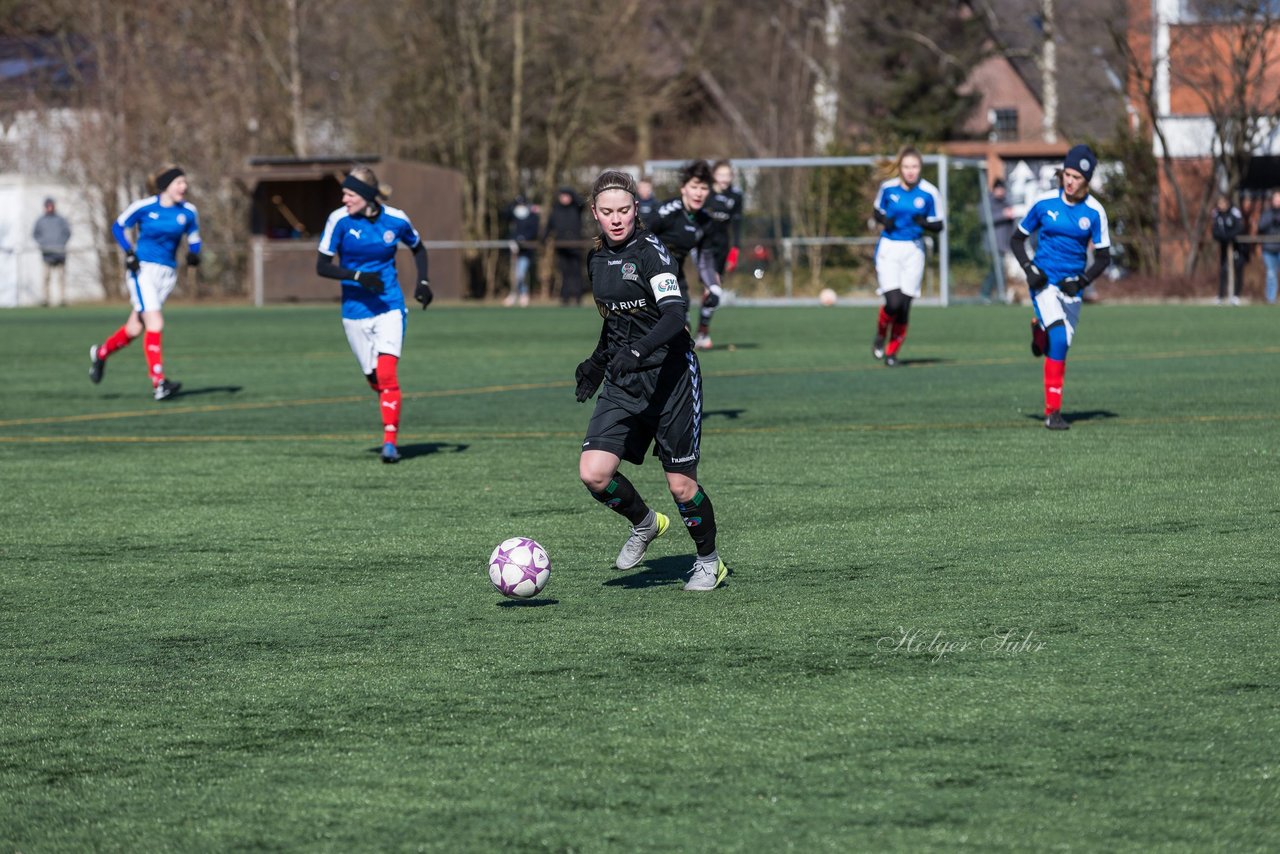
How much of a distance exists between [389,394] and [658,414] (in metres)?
5.29

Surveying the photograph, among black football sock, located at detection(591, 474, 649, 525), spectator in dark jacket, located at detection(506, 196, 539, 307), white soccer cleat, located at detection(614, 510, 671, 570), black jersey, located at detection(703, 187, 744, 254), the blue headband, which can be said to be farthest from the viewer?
spectator in dark jacket, located at detection(506, 196, 539, 307)

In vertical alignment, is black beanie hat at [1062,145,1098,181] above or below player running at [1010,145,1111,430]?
above

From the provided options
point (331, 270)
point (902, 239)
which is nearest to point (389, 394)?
point (331, 270)

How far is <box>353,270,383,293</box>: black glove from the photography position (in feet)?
42.2

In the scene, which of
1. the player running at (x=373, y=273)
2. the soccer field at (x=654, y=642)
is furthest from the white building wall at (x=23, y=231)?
the player running at (x=373, y=273)

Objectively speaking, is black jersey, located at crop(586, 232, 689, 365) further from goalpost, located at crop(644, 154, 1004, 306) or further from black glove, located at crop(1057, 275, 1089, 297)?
goalpost, located at crop(644, 154, 1004, 306)

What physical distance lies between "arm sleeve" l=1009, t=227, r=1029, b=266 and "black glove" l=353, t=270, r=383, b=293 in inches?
173

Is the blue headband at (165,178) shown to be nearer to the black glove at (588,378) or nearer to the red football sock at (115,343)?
the red football sock at (115,343)

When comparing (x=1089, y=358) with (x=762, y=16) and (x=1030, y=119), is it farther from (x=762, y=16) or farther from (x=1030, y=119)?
(x=1030, y=119)

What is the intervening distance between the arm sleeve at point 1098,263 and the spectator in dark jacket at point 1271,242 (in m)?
23.0

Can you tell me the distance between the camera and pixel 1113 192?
40.9 m

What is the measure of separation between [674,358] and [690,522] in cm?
67

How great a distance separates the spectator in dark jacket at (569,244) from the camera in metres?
39.8

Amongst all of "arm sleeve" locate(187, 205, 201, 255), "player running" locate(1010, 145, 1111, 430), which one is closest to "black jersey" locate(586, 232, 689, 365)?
"player running" locate(1010, 145, 1111, 430)
